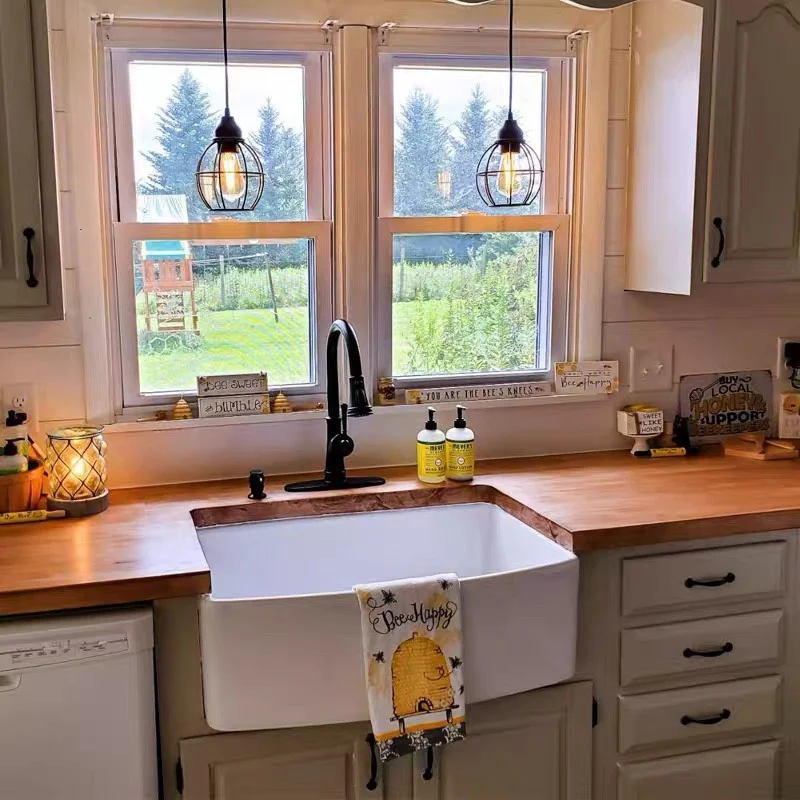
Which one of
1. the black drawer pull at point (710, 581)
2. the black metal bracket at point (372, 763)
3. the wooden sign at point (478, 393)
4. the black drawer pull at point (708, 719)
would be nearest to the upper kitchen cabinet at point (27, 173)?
the wooden sign at point (478, 393)

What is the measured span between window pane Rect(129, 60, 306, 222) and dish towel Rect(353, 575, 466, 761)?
1047mm

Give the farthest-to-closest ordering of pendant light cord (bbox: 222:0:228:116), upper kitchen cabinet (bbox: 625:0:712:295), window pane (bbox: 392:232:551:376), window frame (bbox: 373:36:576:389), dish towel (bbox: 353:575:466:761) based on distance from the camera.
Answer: window pane (bbox: 392:232:551:376), window frame (bbox: 373:36:576:389), upper kitchen cabinet (bbox: 625:0:712:295), pendant light cord (bbox: 222:0:228:116), dish towel (bbox: 353:575:466:761)

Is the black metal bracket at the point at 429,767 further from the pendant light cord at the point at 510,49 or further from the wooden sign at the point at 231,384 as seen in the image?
the pendant light cord at the point at 510,49

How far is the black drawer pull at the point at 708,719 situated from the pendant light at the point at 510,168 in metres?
1.20

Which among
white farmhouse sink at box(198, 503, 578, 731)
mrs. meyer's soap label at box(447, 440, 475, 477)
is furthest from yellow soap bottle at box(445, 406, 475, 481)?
white farmhouse sink at box(198, 503, 578, 731)

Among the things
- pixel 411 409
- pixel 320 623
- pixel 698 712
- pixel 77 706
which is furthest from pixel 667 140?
pixel 77 706

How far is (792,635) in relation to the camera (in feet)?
7.15

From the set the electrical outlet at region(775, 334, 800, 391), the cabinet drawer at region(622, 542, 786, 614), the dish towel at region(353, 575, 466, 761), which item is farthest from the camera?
the electrical outlet at region(775, 334, 800, 391)

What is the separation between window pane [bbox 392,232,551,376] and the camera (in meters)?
2.51

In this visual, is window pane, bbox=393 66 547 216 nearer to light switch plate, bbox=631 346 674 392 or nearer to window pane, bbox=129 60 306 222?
window pane, bbox=129 60 306 222

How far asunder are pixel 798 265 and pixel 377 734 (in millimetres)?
1500

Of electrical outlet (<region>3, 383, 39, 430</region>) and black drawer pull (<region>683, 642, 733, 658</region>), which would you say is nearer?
black drawer pull (<region>683, 642, 733, 658</region>)

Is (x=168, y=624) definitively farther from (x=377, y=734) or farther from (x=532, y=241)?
(x=532, y=241)

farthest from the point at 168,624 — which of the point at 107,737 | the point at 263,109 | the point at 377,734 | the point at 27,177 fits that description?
the point at 263,109
